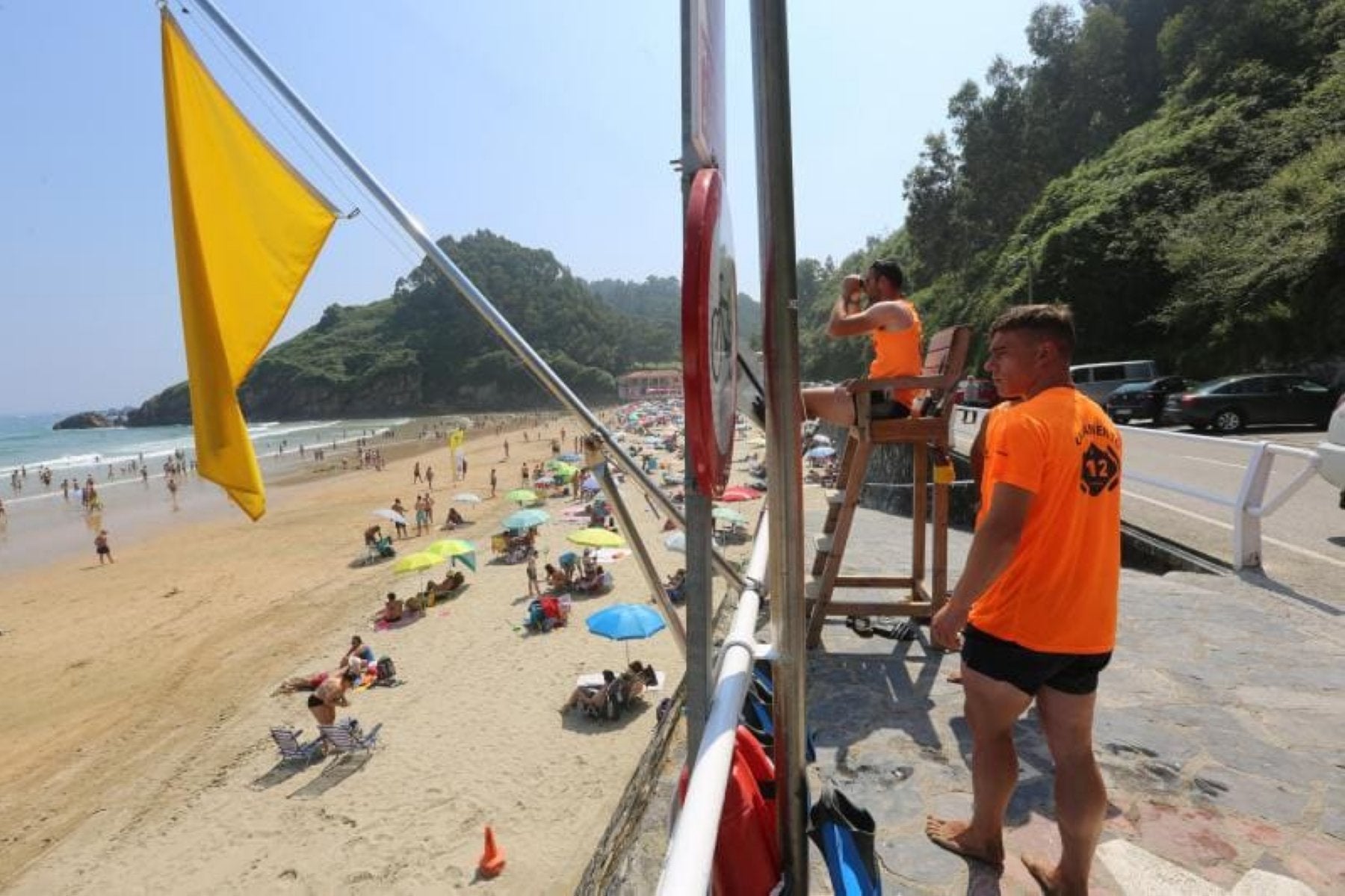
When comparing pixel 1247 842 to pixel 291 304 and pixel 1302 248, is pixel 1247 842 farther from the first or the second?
pixel 1302 248

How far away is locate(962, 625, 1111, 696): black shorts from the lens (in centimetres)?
202

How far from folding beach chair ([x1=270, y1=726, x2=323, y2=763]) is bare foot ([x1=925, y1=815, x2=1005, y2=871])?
29.3ft

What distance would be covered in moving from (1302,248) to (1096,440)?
26.9 m

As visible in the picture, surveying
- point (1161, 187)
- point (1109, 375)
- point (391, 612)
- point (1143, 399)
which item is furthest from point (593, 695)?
point (1161, 187)

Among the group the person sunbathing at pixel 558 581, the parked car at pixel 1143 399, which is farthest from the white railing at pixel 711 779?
the parked car at pixel 1143 399

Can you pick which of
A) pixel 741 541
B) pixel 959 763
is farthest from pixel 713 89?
pixel 741 541

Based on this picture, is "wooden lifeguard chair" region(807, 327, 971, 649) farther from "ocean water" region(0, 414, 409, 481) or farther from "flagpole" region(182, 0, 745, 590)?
"ocean water" region(0, 414, 409, 481)

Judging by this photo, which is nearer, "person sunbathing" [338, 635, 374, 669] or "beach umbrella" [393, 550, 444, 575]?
"person sunbathing" [338, 635, 374, 669]

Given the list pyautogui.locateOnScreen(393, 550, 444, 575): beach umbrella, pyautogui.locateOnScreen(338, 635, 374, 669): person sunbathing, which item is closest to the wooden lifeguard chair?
pyautogui.locateOnScreen(338, 635, 374, 669): person sunbathing

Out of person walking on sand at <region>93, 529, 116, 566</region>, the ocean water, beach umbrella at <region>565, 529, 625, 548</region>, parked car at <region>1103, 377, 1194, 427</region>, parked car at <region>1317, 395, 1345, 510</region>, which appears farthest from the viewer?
the ocean water

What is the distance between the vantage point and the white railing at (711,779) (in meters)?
0.90

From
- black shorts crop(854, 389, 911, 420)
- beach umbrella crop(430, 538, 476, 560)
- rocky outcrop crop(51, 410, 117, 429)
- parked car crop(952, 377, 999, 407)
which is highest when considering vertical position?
black shorts crop(854, 389, 911, 420)

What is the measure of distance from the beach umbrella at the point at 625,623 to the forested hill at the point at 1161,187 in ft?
27.9

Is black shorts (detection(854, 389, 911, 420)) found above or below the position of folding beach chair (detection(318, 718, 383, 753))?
above
